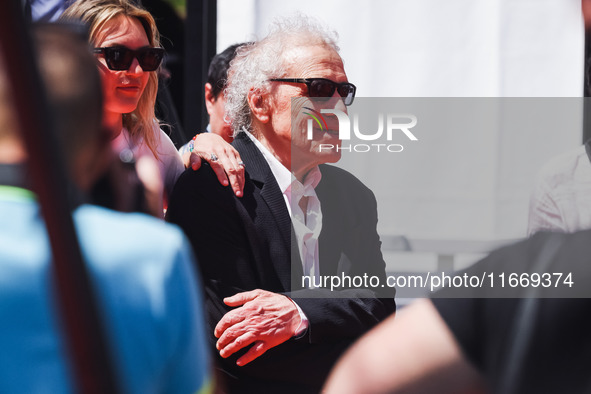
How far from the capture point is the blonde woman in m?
2.12

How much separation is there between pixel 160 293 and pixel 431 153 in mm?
2263

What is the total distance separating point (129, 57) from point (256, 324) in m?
0.94

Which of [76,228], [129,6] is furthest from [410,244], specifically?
[76,228]

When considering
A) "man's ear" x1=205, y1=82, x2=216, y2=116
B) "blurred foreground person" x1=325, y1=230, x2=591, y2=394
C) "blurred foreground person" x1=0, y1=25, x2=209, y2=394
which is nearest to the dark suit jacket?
"man's ear" x1=205, y1=82, x2=216, y2=116

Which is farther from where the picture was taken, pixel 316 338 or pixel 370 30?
pixel 370 30

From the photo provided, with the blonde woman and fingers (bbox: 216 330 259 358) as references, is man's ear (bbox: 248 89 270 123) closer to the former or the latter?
the blonde woman

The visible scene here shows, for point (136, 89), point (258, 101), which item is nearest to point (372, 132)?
point (258, 101)

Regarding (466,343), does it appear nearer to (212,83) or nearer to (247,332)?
(247,332)

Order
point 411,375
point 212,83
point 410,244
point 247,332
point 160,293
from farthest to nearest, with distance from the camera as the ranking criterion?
point 212,83 < point 410,244 < point 247,332 < point 160,293 < point 411,375

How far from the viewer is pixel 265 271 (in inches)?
79.5

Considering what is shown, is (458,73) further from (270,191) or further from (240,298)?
(240,298)

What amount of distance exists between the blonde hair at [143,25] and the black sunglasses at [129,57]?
0.06 m

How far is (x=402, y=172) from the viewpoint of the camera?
291 cm

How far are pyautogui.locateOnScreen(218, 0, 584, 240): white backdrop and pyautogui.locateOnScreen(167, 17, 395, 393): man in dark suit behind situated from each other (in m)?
0.64
